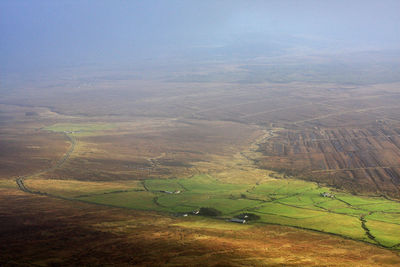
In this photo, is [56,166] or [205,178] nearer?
[205,178]

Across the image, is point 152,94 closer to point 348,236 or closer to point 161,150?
point 161,150

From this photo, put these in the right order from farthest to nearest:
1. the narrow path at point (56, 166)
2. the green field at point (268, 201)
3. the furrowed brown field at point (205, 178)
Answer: the narrow path at point (56, 166) < the green field at point (268, 201) < the furrowed brown field at point (205, 178)

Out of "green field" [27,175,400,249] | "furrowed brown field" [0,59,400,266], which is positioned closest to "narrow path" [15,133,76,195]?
"furrowed brown field" [0,59,400,266]

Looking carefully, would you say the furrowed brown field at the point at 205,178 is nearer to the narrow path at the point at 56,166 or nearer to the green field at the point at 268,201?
the green field at the point at 268,201

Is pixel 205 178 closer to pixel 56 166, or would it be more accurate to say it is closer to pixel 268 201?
pixel 268 201

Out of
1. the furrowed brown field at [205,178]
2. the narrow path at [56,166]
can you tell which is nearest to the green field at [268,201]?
the furrowed brown field at [205,178]

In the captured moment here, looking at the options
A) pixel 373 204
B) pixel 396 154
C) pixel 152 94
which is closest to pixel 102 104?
pixel 152 94

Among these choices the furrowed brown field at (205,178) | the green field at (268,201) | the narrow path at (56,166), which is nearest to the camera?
the furrowed brown field at (205,178)

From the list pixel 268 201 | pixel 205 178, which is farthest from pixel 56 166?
pixel 268 201
